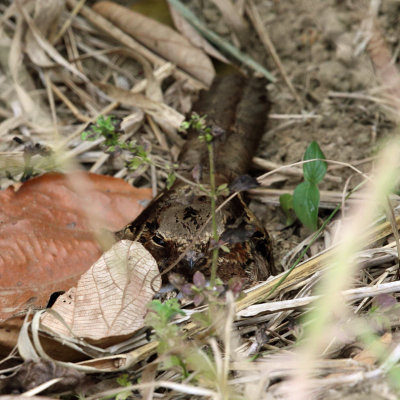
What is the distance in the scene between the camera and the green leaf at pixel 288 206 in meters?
2.51

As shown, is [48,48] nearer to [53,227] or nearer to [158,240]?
[53,227]

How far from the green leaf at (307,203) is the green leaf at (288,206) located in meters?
0.20

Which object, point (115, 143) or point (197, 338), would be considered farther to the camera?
point (115, 143)

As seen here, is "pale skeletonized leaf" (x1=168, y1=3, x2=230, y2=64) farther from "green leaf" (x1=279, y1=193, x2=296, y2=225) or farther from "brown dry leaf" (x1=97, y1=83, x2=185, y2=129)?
"green leaf" (x1=279, y1=193, x2=296, y2=225)

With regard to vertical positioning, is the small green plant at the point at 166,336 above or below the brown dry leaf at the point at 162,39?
below

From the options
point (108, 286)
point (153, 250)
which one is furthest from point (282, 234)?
point (108, 286)

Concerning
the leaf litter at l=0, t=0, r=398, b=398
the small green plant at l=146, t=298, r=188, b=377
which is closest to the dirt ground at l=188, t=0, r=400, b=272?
the leaf litter at l=0, t=0, r=398, b=398

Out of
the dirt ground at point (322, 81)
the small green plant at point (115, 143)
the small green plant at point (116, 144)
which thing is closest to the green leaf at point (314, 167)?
the dirt ground at point (322, 81)

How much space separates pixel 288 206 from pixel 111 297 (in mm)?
971

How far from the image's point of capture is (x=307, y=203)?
227 cm

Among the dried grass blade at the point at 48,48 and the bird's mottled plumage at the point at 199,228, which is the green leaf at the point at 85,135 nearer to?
the bird's mottled plumage at the point at 199,228

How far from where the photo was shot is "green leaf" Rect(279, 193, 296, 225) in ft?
8.24

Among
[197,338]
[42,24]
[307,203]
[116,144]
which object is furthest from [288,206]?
[42,24]

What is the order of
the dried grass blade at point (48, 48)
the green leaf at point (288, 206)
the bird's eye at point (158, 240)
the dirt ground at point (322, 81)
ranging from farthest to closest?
the dried grass blade at point (48, 48) → the dirt ground at point (322, 81) → the green leaf at point (288, 206) → the bird's eye at point (158, 240)
